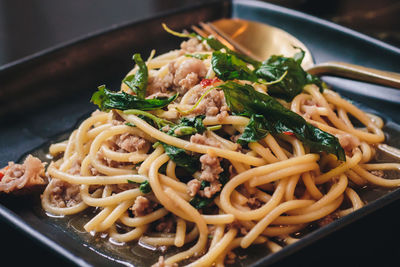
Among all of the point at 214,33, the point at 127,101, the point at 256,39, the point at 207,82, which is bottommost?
the point at 256,39

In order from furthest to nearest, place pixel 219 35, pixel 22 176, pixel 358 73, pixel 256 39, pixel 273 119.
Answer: pixel 256 39 < pixel 219 35 < pixel 358 73 < pixel 22 176 < pixel 273 119

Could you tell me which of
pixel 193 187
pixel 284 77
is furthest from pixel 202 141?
pixel 284 77

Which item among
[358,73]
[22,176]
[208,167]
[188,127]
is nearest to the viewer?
[208,167]

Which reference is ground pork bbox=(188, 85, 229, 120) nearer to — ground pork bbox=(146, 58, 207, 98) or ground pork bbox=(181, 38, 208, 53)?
ground pork bbox=(146, 58, 207, 98)

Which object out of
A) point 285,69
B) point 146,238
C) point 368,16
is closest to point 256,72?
point 285,69

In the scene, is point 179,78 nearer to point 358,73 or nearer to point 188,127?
point 188,127

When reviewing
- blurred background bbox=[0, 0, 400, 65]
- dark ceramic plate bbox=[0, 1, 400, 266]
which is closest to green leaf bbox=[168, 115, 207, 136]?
dark ceramic plate bbox=[0, 1, 400, 266]

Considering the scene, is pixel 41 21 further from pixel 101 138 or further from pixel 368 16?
pixel 368 16
